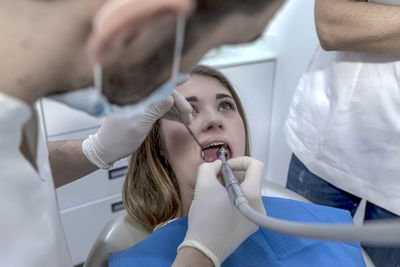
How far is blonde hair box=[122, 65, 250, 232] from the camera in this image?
1203mm

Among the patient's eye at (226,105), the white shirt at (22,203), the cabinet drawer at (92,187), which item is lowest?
the cabinet drawer at (92,187)

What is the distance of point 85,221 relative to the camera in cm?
184

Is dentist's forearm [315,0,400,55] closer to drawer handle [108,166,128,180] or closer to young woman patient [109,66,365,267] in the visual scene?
young woman patient [109,66,365,267]

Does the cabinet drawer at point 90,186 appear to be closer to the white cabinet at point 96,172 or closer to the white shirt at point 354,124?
the white cabinet at point 96,172

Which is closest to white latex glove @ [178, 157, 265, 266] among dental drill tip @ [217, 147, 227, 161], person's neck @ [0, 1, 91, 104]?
dental drill tip @ [217, 147, 227, 161]

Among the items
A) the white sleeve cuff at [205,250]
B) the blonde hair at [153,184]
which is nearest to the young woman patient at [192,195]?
the blonde hair at [153,184]

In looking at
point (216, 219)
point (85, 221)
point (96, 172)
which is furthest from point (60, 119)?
point (216, 219)

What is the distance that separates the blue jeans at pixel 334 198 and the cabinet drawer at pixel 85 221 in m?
0.98

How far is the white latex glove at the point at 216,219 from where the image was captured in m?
0.82

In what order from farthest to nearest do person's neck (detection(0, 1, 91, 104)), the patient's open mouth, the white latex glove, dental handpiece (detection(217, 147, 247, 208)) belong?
1. the patient's open mouth
2. the white latex glove
3. dental handpiece (detection(217, 147, 247, 208))
4. person's neck (detection(0, 1, 91, 104))

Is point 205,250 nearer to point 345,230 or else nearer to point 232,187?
point 232,187

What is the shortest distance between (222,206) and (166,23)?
0.55 m

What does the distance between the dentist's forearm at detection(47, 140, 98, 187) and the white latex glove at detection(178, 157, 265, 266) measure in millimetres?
369

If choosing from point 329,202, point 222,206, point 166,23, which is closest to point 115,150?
point 222,206
